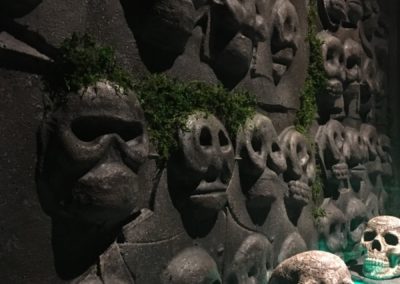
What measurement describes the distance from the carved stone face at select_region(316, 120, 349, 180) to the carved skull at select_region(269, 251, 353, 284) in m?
1.16

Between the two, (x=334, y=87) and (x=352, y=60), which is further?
(x=352, y=60)

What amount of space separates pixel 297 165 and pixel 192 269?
115 centimetres

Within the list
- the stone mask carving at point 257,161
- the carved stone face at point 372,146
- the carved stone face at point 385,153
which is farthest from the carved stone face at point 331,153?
the carved stone face at point 385,153

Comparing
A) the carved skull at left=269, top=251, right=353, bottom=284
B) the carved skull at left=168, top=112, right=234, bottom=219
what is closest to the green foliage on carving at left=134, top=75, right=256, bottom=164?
the carved skull at left=168, top=112, right=234, bottom=219

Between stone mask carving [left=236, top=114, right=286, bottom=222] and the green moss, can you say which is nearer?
stone mask carving [left=236, top=114, right=286, bottom=222]

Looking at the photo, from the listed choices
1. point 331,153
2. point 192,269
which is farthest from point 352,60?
point 192,269

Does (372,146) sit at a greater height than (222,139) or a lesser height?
lesser

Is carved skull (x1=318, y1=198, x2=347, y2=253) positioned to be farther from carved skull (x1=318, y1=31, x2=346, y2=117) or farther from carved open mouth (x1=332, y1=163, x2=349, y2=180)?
carved skull (x1=318, y1=31, x2=346, y2=117)

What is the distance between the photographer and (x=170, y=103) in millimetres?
2078

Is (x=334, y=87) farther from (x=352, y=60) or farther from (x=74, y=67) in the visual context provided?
(x=74, y=67)

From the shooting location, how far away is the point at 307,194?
3021 mm

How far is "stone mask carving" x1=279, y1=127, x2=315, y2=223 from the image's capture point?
294cm

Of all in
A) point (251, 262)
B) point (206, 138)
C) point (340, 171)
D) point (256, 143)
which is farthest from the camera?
point (340, 171)

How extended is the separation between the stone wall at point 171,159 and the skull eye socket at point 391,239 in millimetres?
320
